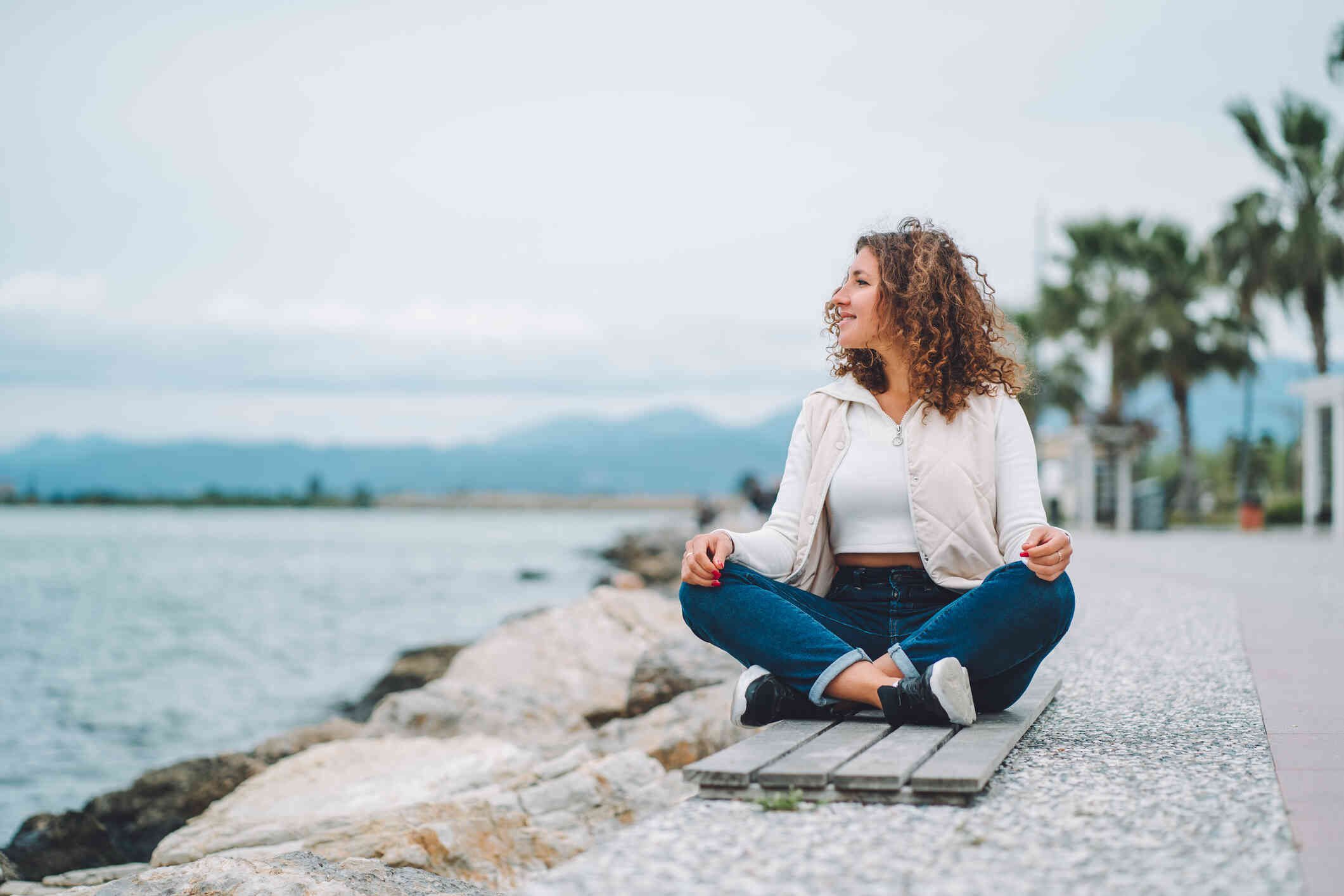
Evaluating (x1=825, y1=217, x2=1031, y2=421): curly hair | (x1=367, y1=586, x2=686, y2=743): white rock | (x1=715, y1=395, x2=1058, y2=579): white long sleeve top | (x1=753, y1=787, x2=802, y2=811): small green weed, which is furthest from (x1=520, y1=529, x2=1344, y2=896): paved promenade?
(x1=367, y1=586, x2=686, y2=743): white rock

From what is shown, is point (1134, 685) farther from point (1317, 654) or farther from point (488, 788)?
point (488, 788)

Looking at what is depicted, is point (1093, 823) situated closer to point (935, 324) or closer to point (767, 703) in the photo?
point (767, 703)

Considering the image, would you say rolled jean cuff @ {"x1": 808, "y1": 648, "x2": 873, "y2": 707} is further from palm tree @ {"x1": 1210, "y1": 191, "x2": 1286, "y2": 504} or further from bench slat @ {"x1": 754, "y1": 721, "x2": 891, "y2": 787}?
palm tree @ {"x1": 1210, "y1": 191, "x2": 1286, "y2": 504}

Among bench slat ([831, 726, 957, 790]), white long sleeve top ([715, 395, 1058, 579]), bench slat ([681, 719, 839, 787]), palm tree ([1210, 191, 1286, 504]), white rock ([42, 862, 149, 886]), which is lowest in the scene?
white rock ([42, 862, 149, 886])

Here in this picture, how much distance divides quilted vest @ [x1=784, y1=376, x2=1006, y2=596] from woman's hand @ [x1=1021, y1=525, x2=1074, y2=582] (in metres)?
0.31

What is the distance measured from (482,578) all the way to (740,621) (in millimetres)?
31573

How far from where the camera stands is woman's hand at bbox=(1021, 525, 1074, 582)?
2.87 metres

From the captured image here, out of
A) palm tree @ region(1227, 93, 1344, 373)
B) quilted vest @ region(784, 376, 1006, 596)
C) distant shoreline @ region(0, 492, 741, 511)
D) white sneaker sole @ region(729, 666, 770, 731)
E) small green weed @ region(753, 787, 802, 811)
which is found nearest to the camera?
small green weed @ region(753, 787, 802, 811)

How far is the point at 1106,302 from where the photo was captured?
31.9 metres

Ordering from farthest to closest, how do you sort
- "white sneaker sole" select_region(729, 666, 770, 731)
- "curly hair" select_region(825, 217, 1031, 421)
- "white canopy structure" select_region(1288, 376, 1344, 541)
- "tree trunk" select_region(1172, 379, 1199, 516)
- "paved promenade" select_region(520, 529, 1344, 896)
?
"tree trunk" select_region(1172, 379, 1199, 516) < "white canopy structure" select_region(1288, 376, 1344, 541) < "curly hair" select_region(825, 217, 1031, 421) < "white sneaker sole" select_region(729, 666, 770, 731) < "paved promenade" select_region(520, 529, 1344, 896)

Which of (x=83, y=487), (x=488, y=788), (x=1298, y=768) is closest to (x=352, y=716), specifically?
(x=488, y=788)

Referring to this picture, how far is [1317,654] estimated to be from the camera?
509cm

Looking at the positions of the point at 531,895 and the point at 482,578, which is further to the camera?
the point at 482,578

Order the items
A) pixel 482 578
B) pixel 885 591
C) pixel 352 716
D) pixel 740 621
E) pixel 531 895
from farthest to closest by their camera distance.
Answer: pixel 482 578 < pixel 352 716 < pixel 885 591 < pixel 740 621 < pixel 531 895
